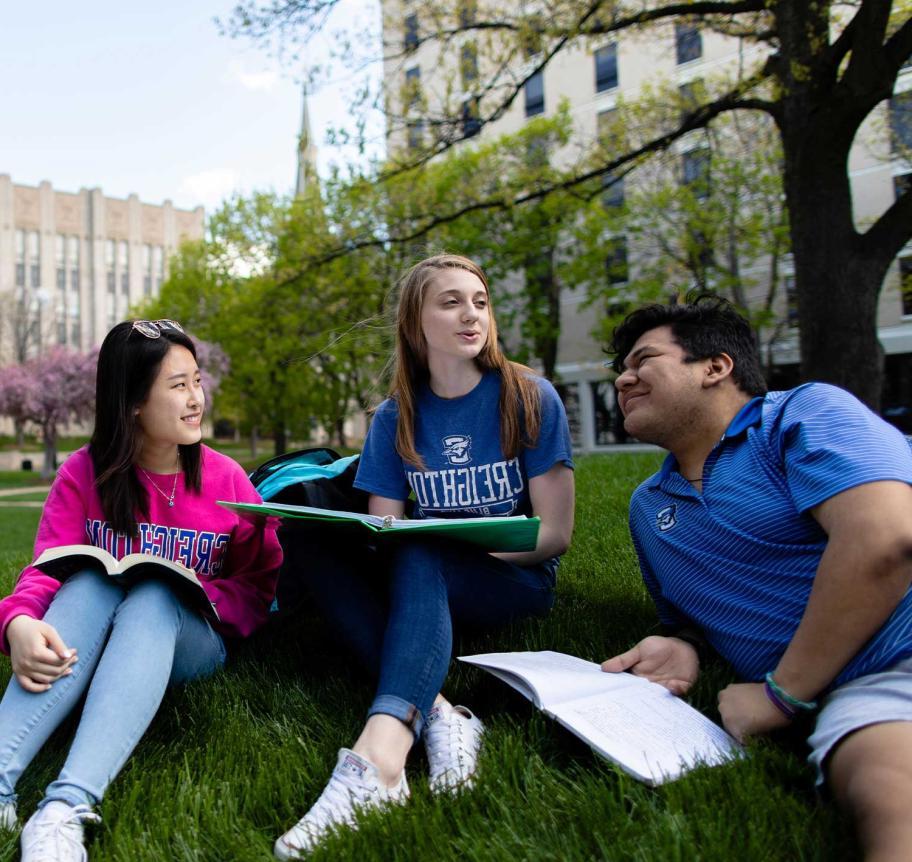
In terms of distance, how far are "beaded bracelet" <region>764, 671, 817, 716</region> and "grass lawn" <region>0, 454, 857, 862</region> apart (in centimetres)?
11

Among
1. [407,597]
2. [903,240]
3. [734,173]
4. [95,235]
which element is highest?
[95,235]

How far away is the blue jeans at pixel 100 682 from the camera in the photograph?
76.1 inches

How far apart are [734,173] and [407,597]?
2211cm

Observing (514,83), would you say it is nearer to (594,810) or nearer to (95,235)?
(594,810)

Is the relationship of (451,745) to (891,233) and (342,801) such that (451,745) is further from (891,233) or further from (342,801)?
(891,233)

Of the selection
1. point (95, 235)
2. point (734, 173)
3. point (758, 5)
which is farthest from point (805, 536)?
point (95, 235)

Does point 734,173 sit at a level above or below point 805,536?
above

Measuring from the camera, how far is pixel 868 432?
6.06 ft

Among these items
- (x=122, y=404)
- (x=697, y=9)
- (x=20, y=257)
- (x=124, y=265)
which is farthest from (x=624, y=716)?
(x=124, y=265)

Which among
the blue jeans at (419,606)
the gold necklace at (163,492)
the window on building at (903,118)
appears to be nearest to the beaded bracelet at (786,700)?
the blue jeans at (419,606)

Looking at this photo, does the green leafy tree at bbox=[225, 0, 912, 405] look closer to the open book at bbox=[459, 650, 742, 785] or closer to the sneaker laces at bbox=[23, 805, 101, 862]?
the open book at bbox=[459, 650, 742, 785]

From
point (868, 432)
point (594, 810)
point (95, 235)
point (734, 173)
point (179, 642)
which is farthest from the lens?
point (95, 235)

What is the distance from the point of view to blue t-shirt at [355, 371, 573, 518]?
282 cm

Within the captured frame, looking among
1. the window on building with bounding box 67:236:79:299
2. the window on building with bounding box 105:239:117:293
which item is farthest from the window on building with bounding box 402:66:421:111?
the window on building with bounding box 105:239:117:293
